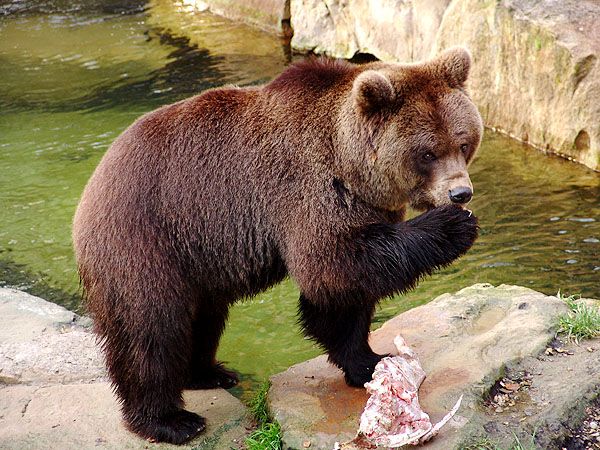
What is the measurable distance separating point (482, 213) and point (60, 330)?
4.98 metres

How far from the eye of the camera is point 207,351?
246 inches

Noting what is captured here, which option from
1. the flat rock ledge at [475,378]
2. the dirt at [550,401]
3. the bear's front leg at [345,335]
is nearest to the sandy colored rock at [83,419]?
the flat rock ledge at [475,378]

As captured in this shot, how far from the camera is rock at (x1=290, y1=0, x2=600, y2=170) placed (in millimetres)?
10492

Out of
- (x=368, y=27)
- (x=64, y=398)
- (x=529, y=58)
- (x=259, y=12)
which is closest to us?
(x=64, y=398)

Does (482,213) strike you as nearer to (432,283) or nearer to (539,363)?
(432,283)

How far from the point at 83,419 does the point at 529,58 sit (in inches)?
308

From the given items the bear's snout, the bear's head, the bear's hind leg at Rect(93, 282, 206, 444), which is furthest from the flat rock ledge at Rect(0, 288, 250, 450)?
the bear's snout

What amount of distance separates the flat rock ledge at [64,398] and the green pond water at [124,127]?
107 centimetres

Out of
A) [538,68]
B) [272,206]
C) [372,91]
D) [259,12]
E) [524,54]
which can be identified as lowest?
[259,12]

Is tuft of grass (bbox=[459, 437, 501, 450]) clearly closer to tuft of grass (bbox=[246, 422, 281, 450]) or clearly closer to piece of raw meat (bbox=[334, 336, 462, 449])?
piece of raw meat (bbox=[334, 336, 462, 449])

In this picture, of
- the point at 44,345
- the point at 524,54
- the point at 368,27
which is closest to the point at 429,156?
the point at 44,345

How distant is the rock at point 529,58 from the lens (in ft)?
34.4

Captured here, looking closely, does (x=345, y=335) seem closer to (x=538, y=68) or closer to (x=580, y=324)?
(x=580, y=324)

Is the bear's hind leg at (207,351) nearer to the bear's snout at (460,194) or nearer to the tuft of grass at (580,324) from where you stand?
the bear's snout at (460,194)
